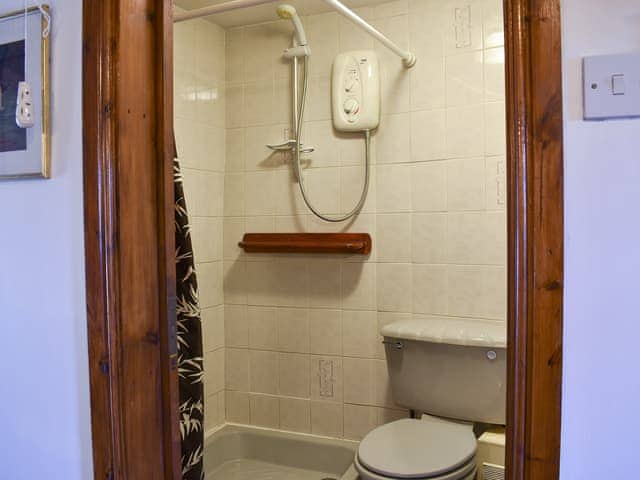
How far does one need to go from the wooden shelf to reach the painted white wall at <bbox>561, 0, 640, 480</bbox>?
1517mm

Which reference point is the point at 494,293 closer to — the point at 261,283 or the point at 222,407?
the point at 261,283

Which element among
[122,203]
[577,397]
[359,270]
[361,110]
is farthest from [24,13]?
[359,270]

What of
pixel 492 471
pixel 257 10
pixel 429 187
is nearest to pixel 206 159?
pixel 257 10

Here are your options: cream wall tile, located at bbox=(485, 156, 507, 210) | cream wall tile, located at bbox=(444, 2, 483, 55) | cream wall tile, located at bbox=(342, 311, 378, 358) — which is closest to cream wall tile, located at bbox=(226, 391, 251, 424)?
cream wall tile, located at bbox=(342, 311, 378, 358)

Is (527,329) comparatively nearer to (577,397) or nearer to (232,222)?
(577,397)

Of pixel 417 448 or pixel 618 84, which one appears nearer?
pixel 618 84

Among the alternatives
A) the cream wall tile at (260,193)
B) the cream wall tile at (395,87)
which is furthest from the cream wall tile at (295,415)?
the cream wall tile at (395,87)

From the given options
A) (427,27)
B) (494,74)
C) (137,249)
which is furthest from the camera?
(427,27)

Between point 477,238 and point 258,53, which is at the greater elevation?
point 258,53

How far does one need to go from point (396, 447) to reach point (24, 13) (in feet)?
5.19

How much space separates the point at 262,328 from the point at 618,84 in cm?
202

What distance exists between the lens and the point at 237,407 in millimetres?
2566

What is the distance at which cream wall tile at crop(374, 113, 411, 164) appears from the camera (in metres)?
2.20

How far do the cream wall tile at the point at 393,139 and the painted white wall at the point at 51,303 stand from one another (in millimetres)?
1443
